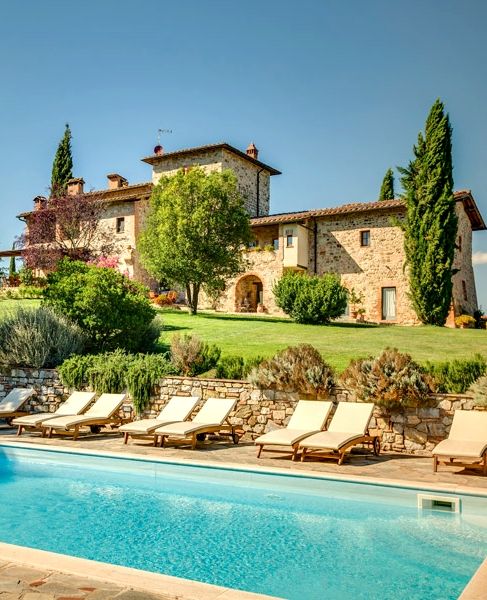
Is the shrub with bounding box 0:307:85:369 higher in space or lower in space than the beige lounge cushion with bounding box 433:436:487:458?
higher

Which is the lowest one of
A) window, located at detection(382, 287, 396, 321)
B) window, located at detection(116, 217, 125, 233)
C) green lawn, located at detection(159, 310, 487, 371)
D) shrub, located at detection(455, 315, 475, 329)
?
green lawn, located at detection(159, 310, 487, 371)

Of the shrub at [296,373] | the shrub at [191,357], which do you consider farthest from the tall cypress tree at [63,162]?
the shrub at [296,373]

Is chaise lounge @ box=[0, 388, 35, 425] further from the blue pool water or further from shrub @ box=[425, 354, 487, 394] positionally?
shrub @ box=[425, 354, 487, 394]

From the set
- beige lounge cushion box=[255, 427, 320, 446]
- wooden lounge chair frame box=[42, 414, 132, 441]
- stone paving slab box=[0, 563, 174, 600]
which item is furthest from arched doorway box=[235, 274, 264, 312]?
stone paving slab box=[0, 563, 174, 600]

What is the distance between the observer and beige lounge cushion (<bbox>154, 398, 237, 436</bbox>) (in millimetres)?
9055

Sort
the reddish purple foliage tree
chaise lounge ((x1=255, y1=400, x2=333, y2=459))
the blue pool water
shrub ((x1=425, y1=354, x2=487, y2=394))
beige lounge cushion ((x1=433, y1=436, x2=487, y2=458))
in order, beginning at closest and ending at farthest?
Result: the blue pool water
beige lounge cushion ((x1=433, y1=436, x2=487, y2=458))
chaise lounge ((x1=255, y1=400, x2=333, y2=459))
shrub ((x1=425, y1=354, x2=487, y2=394))
the reddish purple foliage tree

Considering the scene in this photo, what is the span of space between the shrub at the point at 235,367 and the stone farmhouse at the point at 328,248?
15.2m

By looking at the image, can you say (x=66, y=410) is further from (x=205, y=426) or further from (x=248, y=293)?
(x=248, y=293)

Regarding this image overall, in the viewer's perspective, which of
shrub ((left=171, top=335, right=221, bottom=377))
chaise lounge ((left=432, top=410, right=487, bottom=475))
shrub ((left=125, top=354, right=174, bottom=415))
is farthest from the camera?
shrub ((left=171, top=335, right=221, bottom=377))

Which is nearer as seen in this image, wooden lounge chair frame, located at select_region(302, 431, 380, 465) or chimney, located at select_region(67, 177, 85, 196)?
wooden lounge chair frame, located at select_region(302, 431, 380, 465)

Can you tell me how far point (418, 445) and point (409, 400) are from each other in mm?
745

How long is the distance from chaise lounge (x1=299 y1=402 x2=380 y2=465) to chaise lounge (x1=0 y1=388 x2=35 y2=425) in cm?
612

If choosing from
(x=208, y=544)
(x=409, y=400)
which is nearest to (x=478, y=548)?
(x=208, y=544)

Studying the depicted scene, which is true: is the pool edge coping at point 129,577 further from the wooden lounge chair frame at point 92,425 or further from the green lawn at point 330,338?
the green lawn at point 330,338
